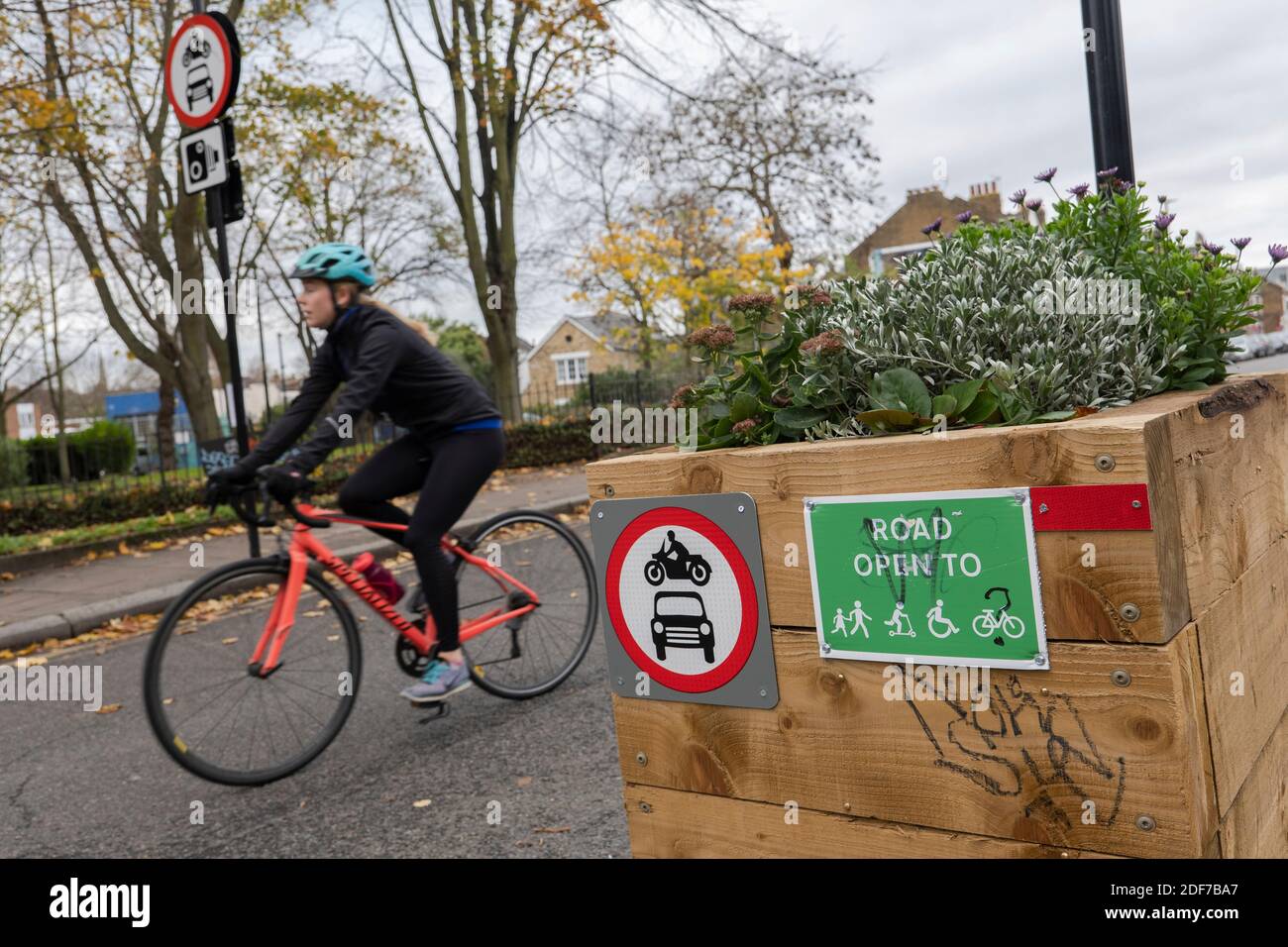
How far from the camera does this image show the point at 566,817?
10.7 ft

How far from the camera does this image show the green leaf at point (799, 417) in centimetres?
203

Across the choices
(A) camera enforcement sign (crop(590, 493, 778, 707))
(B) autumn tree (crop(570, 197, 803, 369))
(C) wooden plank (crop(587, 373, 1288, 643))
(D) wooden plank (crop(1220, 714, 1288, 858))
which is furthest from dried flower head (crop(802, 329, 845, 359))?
(B) autumn tree (crop(570, 197, 803, 369))

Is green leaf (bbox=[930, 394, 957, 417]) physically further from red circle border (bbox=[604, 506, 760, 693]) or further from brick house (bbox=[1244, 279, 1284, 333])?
brick house (bbox=[1244, 279, 1284, 333])

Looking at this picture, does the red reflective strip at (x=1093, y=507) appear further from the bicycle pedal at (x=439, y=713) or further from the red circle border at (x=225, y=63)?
the red circle border at (x=225, y=63)

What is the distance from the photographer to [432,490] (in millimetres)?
4293

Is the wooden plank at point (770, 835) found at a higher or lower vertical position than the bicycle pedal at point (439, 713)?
higher

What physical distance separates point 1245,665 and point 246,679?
3.42 meters

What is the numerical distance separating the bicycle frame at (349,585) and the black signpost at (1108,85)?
290 cm

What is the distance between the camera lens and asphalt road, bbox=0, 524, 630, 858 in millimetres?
3232

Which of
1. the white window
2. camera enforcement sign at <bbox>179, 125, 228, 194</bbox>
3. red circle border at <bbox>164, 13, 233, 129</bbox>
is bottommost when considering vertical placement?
camera enforcement sign at <bbox>179, 125, 228, 194</bbox>

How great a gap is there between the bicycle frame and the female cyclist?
0.38ft

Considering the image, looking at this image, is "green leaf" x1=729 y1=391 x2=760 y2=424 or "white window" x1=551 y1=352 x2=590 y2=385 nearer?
"green leaf" x1=729 y1=391 x2=760 y2=424

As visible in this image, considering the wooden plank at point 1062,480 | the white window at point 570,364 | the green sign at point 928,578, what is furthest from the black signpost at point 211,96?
the white window at point 570,364

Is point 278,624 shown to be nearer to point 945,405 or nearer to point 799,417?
point 799,417
